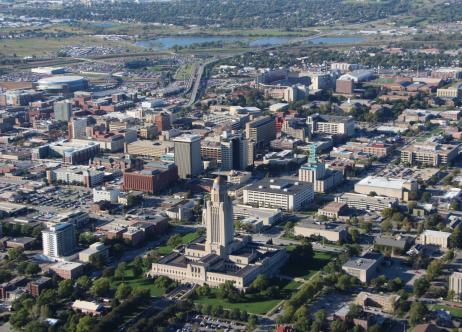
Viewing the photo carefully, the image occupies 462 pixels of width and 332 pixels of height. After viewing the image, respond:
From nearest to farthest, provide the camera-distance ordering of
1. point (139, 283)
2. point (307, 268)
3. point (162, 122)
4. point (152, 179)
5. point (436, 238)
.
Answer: point (139, 283), point (307, 268), point (436, 238), point (152, 179), point (162, 122)

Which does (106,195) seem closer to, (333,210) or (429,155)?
(333,210)

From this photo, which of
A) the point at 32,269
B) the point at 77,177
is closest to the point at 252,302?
the point at 32,269

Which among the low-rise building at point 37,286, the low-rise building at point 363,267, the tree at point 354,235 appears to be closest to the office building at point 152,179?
the tree at point 354,235

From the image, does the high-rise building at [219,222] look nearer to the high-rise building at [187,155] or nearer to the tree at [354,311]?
the tree at [354,311]

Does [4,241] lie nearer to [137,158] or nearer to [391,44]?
[137,158]

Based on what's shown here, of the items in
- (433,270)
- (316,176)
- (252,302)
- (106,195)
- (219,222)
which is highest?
(219,222)

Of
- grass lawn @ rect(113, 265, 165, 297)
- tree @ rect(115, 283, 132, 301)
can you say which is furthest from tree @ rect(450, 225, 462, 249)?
tree @ rect(115, 283, 132, 301)
